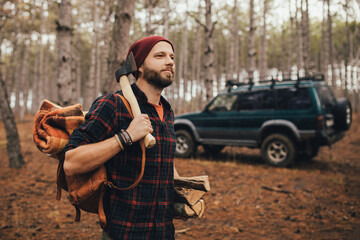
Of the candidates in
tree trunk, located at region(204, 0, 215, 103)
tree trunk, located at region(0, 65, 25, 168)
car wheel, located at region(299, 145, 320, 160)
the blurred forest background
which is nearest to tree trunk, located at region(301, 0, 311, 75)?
the blurred forest background

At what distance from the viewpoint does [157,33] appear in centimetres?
2483

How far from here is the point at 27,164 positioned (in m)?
7.38

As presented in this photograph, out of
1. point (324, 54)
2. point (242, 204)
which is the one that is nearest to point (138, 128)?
point (242, 204)

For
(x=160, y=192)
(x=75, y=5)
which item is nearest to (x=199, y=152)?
(x=160, y=192)

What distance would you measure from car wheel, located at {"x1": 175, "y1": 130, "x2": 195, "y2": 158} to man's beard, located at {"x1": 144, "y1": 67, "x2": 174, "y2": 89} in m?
6.79

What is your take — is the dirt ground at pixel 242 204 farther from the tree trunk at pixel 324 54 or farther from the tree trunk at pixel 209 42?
the tree trunk at pixel 324 54

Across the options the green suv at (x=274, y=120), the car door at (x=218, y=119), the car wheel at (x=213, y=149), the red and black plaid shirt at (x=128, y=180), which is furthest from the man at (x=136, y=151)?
the car wheel at (x=213, y=149)

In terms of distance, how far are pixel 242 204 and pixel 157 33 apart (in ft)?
73.6

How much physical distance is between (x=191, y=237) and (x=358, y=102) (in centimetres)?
2819

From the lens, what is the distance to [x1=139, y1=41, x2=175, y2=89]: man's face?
170cm

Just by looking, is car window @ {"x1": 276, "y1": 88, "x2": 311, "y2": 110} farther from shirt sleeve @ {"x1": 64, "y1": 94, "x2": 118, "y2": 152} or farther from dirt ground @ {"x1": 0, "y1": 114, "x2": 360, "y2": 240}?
shirt sleeve @ {"x1": 64, "y1": 94, "x2": 118, "y2": 152}

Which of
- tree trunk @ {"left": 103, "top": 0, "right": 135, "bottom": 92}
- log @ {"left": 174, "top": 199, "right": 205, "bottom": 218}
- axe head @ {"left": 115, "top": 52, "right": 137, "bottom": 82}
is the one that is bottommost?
log @ {"left": 174, "top": 199, "right": 205, "bottom": 218}

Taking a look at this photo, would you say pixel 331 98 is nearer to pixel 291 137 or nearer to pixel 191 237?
pixel 291 137

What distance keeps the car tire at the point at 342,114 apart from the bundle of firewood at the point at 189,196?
6400 millimetres
